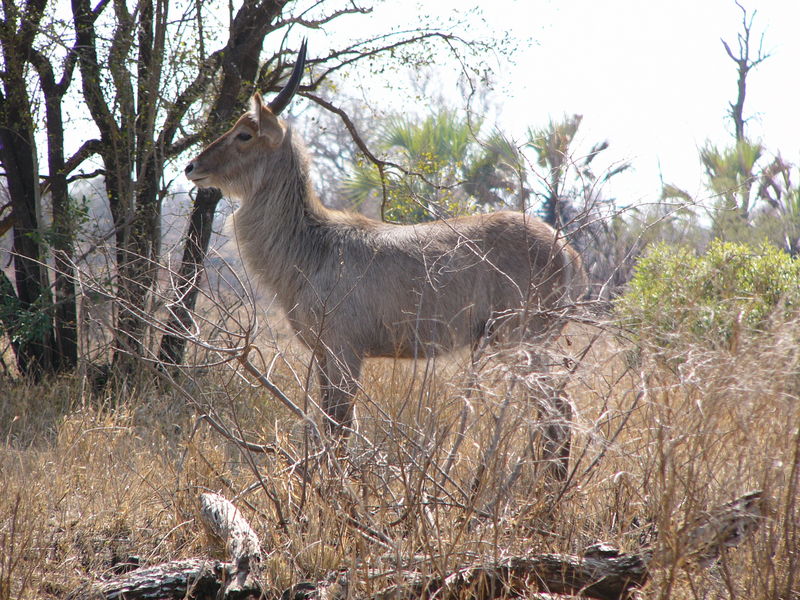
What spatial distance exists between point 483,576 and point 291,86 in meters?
4.06

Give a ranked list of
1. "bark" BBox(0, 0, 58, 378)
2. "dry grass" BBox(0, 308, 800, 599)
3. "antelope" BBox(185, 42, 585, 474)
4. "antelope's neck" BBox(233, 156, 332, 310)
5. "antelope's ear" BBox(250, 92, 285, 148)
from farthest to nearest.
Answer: "bark" BBox(0, 0, 58, 378)
"antelope's ear" BBox(250, 92, 285, 148)
"antelope's neck" BBox(233, 156, 332, 310)
"antelope" BBox(185, 42, 585, 474)
"dry grass" BBox(0, 308, 800, 599)

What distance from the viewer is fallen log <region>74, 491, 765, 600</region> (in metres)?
2.48

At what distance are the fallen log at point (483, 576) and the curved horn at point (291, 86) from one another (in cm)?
344

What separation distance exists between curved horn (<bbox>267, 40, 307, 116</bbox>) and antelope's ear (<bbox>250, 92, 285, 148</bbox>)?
0.17m

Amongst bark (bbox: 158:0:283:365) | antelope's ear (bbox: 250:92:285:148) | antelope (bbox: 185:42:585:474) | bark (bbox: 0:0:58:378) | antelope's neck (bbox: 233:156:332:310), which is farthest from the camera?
bark (bbox: 158:0:283:365)

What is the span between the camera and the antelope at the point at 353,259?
15.5 feet

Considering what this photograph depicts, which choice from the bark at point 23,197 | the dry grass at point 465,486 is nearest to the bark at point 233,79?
the bark at point 23,197

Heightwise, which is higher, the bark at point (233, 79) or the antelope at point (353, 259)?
the bark at point (233, 79)

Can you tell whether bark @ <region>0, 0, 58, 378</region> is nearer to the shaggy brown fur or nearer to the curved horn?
the shaggy brown fur

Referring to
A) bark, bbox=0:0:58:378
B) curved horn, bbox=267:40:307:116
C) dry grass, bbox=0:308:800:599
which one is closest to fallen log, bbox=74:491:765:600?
dry grass, bbox=0:308:800:599

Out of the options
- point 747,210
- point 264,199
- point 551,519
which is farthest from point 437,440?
point 747,210

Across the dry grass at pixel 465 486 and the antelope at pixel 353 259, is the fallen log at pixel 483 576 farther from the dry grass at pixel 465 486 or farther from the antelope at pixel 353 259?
the antelope at pixel 353 259

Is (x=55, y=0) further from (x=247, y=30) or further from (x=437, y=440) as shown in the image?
(x=437, y=440)

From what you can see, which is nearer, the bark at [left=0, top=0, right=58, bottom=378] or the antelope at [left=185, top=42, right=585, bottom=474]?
the antelope at [left=185, top=42, right=585, bottom=474]
